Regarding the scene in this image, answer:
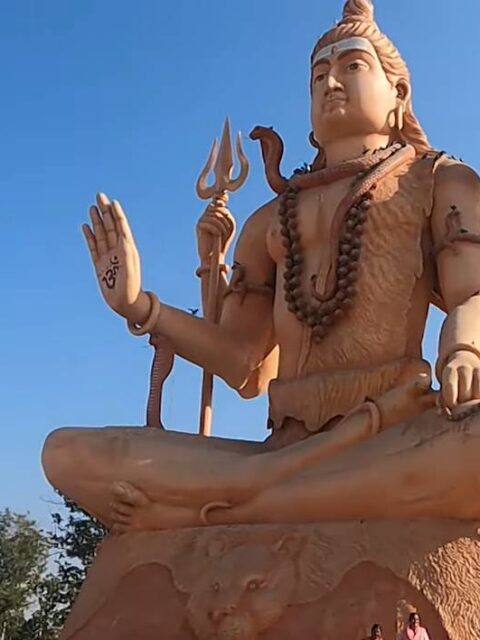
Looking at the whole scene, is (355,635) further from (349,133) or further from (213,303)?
(349,133)

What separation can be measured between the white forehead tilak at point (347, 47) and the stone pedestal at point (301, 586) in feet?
8.30

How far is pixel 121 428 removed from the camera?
474 cm

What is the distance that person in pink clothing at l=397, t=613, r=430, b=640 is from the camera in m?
3.53

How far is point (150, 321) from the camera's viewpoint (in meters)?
5.15

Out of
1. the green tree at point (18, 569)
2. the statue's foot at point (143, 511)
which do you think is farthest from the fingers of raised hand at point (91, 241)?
the green tree at point (18, 569)

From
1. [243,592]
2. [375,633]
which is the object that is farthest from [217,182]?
[375,633]

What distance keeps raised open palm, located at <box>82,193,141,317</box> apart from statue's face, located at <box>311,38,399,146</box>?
1.21 meters

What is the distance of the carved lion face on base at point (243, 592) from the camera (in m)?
3.97

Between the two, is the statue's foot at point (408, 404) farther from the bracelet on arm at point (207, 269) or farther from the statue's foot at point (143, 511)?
the bracelet on arm at point (207, 269)

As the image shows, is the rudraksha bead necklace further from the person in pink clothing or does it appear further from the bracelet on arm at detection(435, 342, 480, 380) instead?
the person in pink clothing

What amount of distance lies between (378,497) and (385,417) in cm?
41

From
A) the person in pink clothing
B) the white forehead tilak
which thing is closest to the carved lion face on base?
the person in pink clothing

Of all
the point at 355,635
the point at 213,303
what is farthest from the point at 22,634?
the point at 355,635

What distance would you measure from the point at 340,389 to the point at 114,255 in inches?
52.2
